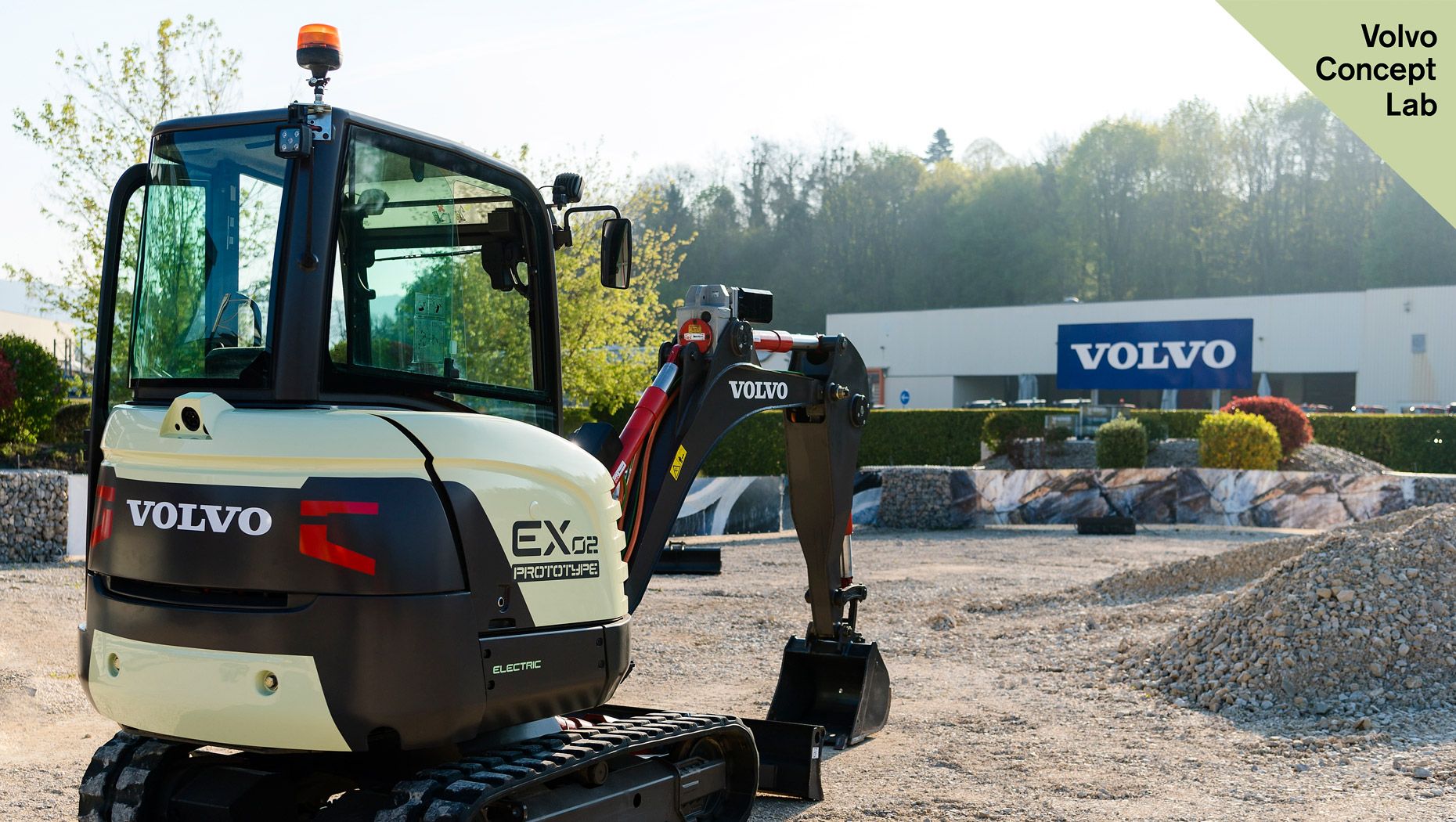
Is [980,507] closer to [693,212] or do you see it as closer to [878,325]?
[878,325]

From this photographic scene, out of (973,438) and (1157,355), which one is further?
(1157,355)

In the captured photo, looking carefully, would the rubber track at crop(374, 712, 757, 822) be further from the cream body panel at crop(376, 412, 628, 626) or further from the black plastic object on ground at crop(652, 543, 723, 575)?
the black plastic object on ground at crop(652, 543, 723, 575)

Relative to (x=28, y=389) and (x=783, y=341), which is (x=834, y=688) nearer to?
(x=783, y=341)

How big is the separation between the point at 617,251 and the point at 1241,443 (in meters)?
20.3

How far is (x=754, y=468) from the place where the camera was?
24.1 meters

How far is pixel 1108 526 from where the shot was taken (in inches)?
816

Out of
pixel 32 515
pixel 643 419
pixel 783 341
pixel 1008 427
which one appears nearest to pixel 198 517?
pixel 643 419

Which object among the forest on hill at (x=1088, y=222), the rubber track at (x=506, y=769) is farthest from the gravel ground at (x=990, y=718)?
the forest on hill at (x=1088, y=222)

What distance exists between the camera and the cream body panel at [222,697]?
371 cm

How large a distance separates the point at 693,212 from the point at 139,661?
83.7 metres

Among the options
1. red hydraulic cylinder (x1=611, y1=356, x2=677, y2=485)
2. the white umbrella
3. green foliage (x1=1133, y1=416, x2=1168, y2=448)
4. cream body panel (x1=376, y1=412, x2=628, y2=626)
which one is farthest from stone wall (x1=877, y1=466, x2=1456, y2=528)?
the white umbrella

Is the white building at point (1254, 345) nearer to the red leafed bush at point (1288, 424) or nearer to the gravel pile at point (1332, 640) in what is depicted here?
the red leafed bush at point (1288, 424)

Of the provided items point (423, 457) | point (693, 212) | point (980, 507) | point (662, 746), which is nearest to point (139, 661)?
point (423, 457)

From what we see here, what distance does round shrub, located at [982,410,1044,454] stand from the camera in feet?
91.4
